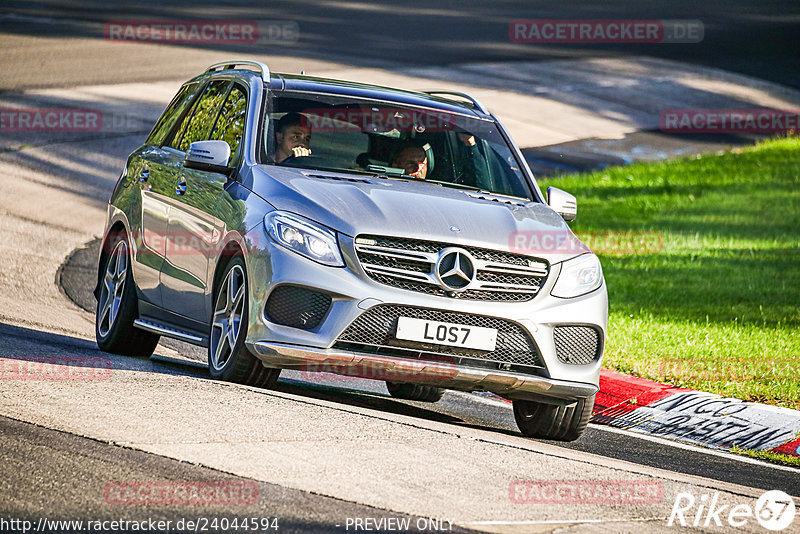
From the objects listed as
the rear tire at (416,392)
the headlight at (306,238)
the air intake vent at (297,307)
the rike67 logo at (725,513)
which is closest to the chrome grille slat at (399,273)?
the headlight at (306,238)

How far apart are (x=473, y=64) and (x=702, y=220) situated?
13.1m

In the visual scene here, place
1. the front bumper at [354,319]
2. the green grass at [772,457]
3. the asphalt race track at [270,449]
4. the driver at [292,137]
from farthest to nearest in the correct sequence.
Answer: the green grass at [772,457]
the driver at [292,137]
the front bumper at [354,319]
the asphalt race track at [270,449]

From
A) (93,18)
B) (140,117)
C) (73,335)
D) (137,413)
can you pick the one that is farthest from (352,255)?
(93,18)

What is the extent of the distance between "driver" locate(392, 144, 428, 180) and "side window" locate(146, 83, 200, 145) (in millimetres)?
1965

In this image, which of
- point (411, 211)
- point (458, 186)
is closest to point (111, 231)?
point (458, 186)

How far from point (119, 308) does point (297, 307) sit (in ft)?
8.38

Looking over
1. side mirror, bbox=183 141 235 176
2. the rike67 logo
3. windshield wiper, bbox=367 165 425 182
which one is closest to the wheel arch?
side mirror, bbox=183 141 235 176

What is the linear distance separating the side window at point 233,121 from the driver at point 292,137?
253mm

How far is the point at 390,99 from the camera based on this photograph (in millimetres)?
9102

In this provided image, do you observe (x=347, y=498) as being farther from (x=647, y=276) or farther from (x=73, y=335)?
(x=647, y=276)

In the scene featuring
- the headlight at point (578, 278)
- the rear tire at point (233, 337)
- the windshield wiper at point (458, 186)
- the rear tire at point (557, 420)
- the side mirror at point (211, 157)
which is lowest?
the rear tire at point (557, 420)

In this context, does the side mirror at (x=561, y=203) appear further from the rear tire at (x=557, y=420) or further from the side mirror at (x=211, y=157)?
the side mirror at (x=211, y=157)

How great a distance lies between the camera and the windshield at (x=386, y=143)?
8.47m

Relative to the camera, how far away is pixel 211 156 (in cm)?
822
